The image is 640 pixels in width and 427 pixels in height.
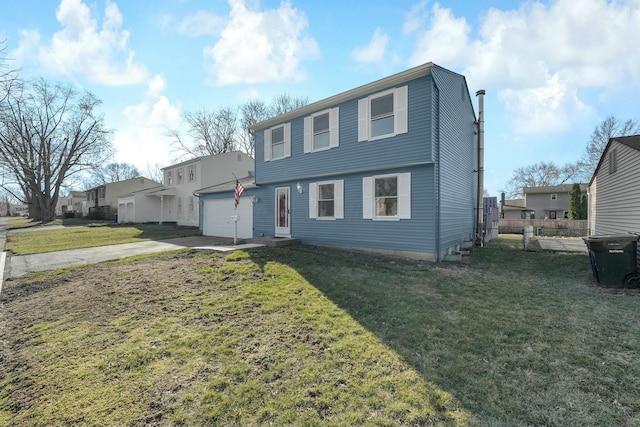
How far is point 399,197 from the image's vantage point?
923 cm

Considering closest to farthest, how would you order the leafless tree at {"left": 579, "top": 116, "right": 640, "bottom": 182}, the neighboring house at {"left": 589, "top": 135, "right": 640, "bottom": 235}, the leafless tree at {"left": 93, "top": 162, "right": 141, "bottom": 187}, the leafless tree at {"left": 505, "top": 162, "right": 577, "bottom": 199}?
the neighboring house at {"left": 589, "top": 135, "right": 640, "bottom": 235} → the leafless tree at {"left": 579, "top": 116, "right": 640, "bottom": 182} → the leafless tree at {"left": 505, "top": 162, "right": 577, "bottom": 199} → the leafless tree at {"left": 93, "top": 162, "right": 141, "bottom": 187}

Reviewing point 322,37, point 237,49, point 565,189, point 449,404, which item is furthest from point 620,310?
point 565,189

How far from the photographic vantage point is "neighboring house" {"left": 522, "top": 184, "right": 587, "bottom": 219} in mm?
36000

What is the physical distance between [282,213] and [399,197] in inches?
219

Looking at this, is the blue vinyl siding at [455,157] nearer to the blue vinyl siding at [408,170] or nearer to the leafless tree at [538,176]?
the blue vinyl siding at [408,170]

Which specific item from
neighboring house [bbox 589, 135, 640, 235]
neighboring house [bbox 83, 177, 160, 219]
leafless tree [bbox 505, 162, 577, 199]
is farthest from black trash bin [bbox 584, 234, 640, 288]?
leafless tree [bbox 505, 162, 577, 199]

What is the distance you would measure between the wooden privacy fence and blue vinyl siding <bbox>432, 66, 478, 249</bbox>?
13169mm

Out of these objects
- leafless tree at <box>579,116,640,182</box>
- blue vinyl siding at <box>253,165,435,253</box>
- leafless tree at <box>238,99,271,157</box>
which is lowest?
blue vinyl siding at <box>253,165,435,253</box>

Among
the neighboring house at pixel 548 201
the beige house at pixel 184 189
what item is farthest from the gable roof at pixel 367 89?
the neighboring house at pixel 548 201

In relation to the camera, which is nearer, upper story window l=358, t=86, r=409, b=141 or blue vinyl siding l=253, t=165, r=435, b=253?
blue vinyl siding l=253, t=165, r=435, b=253

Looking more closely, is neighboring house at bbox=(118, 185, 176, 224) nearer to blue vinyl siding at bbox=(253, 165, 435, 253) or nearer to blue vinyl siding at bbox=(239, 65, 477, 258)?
blue vinyl siding at bbox=(253, 165, 435, 253)

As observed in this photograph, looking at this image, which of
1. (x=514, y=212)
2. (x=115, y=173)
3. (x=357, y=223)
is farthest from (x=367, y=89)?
(x=115, y=173)

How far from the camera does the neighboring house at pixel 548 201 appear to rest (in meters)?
36.0

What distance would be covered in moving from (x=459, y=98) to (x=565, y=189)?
112ft
